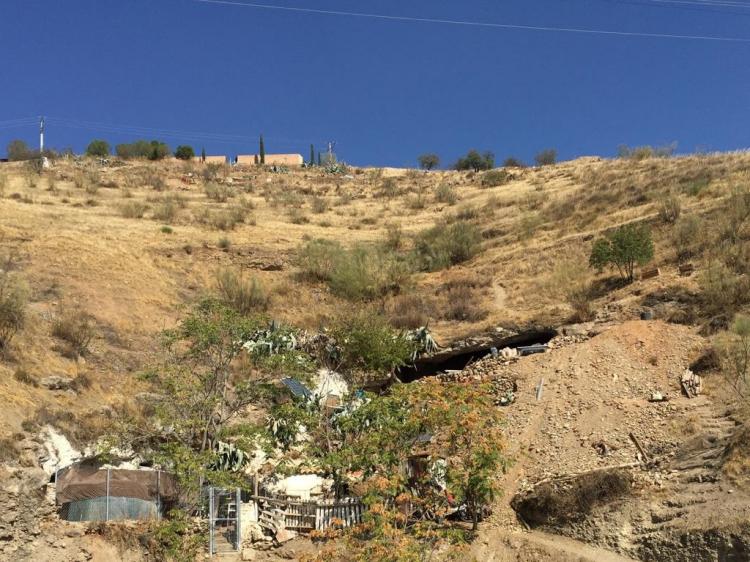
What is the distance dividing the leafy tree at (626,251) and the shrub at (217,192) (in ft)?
82.8

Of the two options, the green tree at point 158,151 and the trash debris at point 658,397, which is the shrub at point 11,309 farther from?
the green tree at point 158,151

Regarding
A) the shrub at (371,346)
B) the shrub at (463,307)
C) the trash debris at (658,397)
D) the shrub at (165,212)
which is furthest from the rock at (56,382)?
the shrub at (165,212)

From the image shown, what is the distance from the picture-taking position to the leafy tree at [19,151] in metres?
54.5

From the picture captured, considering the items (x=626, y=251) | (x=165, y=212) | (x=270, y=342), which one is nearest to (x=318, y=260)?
Answer: (x=165, y=212)

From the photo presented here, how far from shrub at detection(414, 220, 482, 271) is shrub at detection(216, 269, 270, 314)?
25.7ft

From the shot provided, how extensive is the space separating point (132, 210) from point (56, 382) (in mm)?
19980

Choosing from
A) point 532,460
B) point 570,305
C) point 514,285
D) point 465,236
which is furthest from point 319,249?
point 532,460

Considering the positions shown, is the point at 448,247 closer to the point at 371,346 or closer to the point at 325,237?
the point at 325,237

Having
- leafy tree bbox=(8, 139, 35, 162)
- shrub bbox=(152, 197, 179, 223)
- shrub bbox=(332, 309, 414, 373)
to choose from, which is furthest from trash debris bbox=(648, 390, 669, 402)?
leafy tree bbox=(8, 139, 35, 162)

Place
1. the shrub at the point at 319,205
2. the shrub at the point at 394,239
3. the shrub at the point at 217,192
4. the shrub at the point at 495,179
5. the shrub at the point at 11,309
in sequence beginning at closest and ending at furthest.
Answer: the shrub at the point at 11,309 < the shrub at the point at 394,239 < the shrub at the point at 319,205 < the shrub at the point at 217,192 < the shrub at the point at 495,179

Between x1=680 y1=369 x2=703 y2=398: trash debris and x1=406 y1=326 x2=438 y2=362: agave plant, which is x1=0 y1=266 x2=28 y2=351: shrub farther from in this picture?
x1=680 y1=369 x2=703 y2=398: trash debris

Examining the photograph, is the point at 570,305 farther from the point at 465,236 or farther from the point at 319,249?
the point at 319,249

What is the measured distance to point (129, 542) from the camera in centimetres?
1227

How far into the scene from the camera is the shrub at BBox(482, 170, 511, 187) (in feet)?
153
